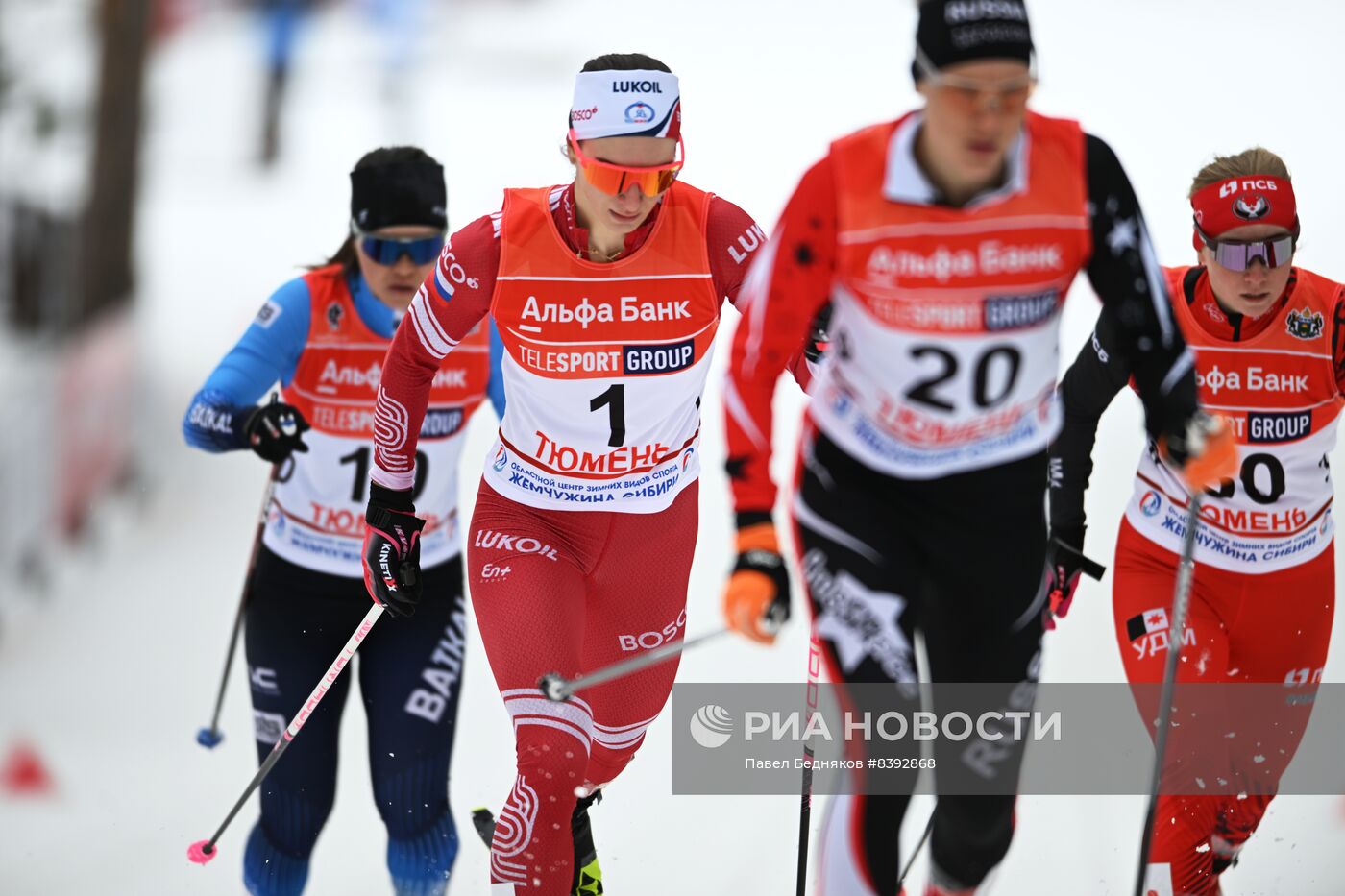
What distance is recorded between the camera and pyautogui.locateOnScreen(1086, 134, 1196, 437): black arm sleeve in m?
3.37

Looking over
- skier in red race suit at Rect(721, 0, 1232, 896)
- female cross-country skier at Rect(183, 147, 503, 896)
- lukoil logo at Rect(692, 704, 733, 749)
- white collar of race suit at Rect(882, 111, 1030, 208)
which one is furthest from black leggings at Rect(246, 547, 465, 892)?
white collar of race suit at Rect(882, 111, 1030, 208)

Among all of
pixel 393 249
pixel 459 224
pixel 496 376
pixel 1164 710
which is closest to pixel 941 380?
pixel 1164 710

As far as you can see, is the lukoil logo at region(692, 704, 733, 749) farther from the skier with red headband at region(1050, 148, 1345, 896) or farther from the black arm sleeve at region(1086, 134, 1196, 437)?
the black arm sleeve at region(1086, 134, 1196, 437)

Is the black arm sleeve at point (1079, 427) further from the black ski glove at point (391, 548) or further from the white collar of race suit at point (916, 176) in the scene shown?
the black ski glove at point (391, 548)

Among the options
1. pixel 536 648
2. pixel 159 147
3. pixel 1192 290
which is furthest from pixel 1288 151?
pixel 159 147

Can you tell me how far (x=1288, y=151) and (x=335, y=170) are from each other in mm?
Result: 10415

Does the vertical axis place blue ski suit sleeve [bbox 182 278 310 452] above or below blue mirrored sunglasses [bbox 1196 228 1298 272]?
below

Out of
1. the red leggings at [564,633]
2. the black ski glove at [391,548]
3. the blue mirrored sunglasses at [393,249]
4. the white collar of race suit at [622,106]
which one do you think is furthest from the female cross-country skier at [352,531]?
the white collar of race suit at [622,106]

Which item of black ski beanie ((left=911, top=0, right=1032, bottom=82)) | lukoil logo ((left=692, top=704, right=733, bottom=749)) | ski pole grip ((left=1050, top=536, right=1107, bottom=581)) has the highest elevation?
black ski beanie ((left=911, top=0, right=1032, bottom=82))

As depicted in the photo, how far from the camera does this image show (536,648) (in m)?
4.12

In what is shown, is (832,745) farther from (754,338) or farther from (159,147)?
(159,147)

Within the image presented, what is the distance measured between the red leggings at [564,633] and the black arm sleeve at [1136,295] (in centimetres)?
144

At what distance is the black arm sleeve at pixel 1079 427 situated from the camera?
4531 millimetres

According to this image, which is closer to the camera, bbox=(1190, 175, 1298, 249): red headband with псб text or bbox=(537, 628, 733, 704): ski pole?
bbox=(537, 628, 733, 704): ski pole
